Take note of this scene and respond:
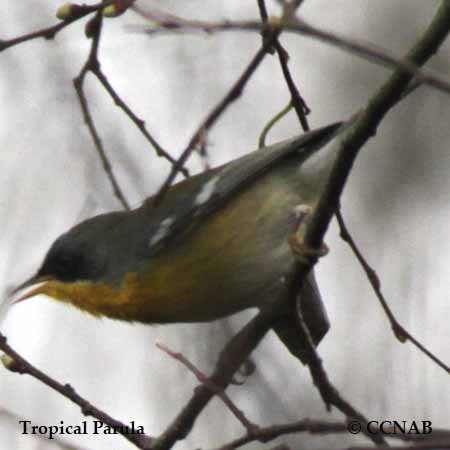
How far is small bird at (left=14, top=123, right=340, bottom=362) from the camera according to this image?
457 cm

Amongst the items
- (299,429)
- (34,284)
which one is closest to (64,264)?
(34,284)

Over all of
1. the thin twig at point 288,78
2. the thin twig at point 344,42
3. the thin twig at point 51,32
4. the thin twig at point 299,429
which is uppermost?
the thin twig at point 51,32

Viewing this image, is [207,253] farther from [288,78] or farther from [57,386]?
[57,386]

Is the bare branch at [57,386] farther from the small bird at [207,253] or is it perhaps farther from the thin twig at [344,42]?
the thin twig at [344,42]

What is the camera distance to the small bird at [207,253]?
4570 mm

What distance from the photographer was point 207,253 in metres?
4.64

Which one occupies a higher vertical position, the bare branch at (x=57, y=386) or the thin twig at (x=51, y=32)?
the thin twig at (x=51, y=32)

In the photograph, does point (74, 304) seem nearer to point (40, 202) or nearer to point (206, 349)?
point (206, 349)

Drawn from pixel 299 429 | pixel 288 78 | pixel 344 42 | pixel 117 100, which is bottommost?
pixel 299 429

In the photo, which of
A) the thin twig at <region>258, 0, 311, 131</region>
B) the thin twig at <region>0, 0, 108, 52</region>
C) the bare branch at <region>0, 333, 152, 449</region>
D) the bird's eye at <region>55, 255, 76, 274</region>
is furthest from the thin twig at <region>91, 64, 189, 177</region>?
the bird's eye at <region>55, 255, 76, 274</region>

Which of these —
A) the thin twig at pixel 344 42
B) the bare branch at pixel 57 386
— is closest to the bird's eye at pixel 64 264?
the bare branch at pixel 57 386

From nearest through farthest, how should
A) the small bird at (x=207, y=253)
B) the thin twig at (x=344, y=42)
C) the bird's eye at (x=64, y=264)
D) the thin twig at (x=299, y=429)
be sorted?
the thin twig at (x=344, y=42) < the thin twig at (x=299, y=429) < the small bird at (x=207, y=253) < the bird's eye at (x=64, y=264)

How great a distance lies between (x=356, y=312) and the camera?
5570mm

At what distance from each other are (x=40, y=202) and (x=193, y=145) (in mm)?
3714
